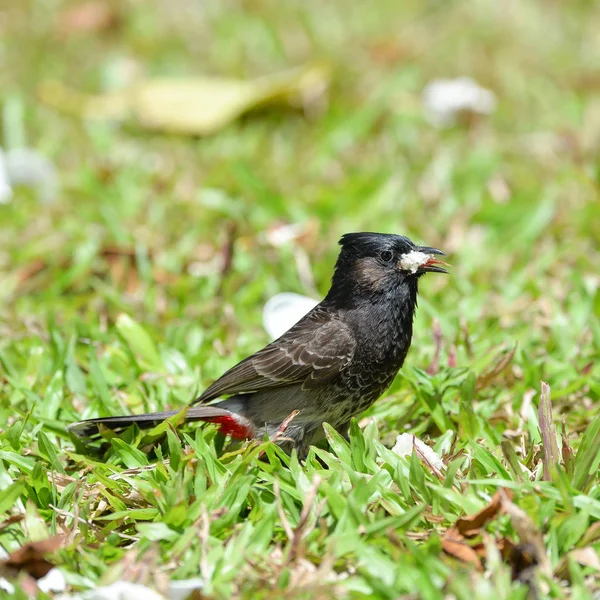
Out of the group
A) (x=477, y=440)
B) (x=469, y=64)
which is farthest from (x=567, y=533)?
(x=469, y=64)

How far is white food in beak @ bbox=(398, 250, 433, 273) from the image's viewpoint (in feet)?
12.8

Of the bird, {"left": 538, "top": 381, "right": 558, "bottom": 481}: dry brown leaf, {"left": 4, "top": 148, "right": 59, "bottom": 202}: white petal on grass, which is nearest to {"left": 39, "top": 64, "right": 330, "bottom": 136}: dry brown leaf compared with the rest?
{"left": 4, "top": 148, "right": 59, "bottom": 202}: white petal on grass

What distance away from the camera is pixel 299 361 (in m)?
3.80

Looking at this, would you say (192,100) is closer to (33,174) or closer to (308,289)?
(33,174)

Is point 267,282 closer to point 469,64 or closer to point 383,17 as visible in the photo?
point 469,64

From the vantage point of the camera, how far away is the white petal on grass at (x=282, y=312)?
15.8ft

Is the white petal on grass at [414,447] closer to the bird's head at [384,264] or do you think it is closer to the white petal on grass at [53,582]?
the bird's head at [384,264]

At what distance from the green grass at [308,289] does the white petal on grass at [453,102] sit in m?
0.13

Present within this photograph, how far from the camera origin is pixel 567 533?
9.73 ft

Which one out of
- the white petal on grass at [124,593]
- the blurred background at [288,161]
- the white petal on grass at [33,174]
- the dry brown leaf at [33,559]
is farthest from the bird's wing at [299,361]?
the white petal on grass at [33,174]

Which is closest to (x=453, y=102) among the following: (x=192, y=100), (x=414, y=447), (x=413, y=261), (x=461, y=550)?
(x=192, y=100)

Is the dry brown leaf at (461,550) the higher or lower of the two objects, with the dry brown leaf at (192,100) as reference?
→ lower

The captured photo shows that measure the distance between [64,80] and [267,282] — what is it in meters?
3.33

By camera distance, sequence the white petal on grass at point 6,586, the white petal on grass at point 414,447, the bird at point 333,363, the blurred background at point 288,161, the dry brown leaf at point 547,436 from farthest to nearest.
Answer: the blurred background at point 288,161, the bird at point 333,363, the white petal on grass at point 414,447, the dry brown leaf at point 547,436, the white petal on grass at point 6,586
